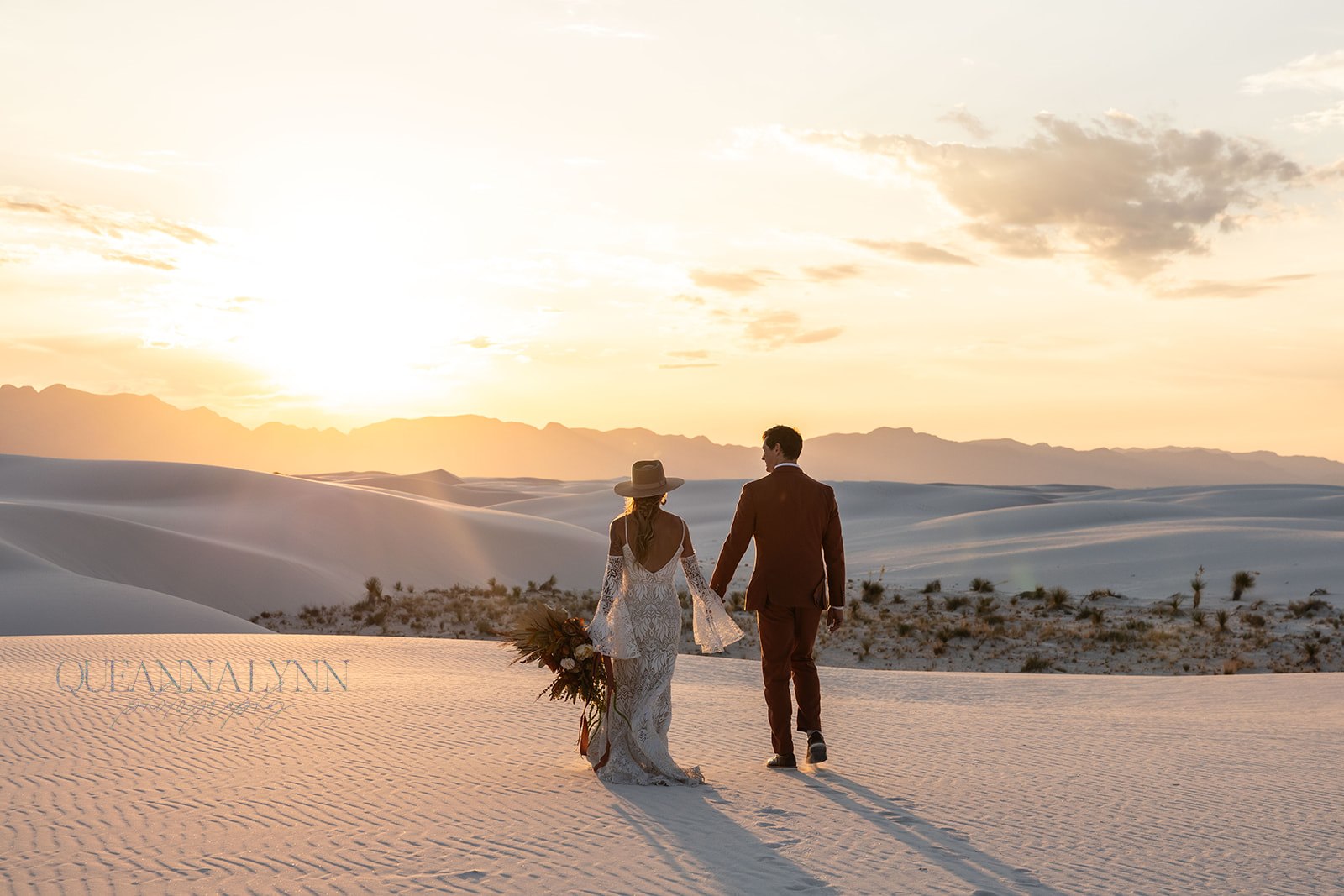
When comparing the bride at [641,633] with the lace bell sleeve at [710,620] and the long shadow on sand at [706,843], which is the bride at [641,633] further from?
the lace bell sleeve at [710,620]

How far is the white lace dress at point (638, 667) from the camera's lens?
632 centimetres

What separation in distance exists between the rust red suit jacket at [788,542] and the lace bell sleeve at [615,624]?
60 centimetres

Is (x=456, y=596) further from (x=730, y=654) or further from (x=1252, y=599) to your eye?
(x=1252, y=599)

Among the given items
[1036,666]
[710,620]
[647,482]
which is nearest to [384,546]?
[1036,666]

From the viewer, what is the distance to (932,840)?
205 inches

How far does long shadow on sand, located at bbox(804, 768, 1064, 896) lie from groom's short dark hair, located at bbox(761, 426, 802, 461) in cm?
194

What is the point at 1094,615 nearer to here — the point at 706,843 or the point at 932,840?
the point at 932,840

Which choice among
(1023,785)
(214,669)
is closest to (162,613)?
(214,669)

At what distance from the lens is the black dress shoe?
6.74 meters

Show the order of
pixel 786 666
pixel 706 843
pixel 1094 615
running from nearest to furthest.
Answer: pixel 706 843
pixel 786 666
pixel 1094 615

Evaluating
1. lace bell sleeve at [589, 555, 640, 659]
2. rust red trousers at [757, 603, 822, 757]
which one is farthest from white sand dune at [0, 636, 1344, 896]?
lace bell sleeve at [589, 555, 640, 659]

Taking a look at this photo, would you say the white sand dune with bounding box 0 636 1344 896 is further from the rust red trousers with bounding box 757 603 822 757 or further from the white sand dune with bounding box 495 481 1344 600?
the white sand dune with bounding box 495 481 1344 600

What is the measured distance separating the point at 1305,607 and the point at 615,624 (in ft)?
70.7

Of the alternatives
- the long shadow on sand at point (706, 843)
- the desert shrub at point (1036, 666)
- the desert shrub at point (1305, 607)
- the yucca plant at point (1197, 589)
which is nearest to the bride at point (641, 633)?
the long shadow on sand at point (706, 843)
